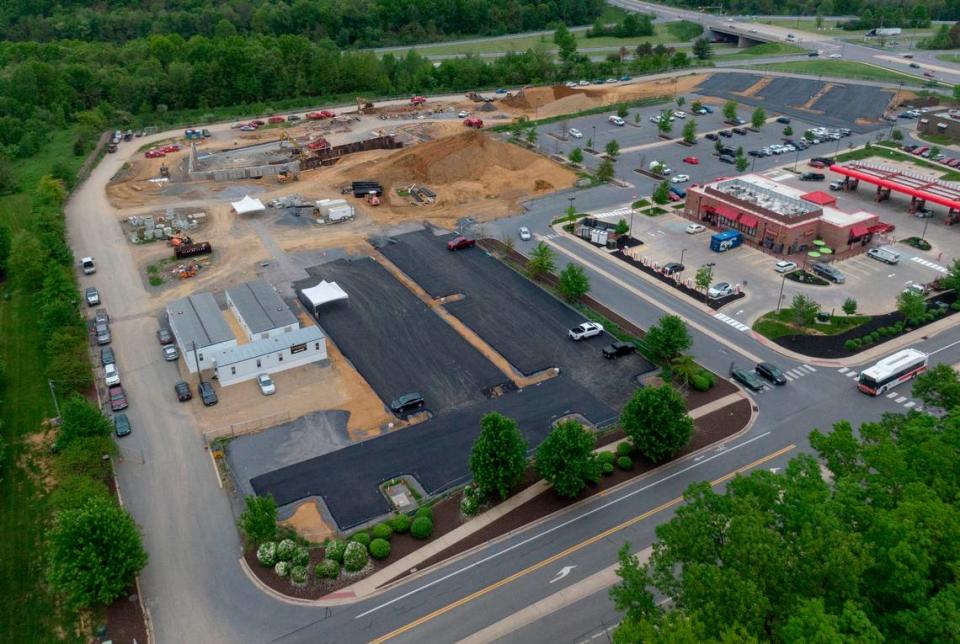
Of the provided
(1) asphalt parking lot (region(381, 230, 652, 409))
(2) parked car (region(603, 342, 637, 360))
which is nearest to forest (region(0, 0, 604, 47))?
(1) asphalt parking lot (region(381, 230, 652, 409))

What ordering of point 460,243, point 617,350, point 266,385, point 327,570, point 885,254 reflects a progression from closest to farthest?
point 327,570 < point 266,385 < point 617,350 < point 885,254 < point 460,243

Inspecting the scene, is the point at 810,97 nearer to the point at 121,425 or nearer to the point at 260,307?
the point at 260,307

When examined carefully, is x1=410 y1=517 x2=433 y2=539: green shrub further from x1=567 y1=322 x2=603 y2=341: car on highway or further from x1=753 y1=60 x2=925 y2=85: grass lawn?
x1=753 y1=60 x2=925 y2=85: grass lawn

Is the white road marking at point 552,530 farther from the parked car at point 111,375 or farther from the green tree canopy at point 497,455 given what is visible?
the parked car at point 111,375

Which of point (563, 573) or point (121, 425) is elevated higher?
point (121, 425)

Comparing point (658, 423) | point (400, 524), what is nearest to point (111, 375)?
point (400, 524)

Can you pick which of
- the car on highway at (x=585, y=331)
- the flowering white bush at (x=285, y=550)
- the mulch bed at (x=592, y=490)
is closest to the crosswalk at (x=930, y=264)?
the mulch bed at (x=592, y=490)
